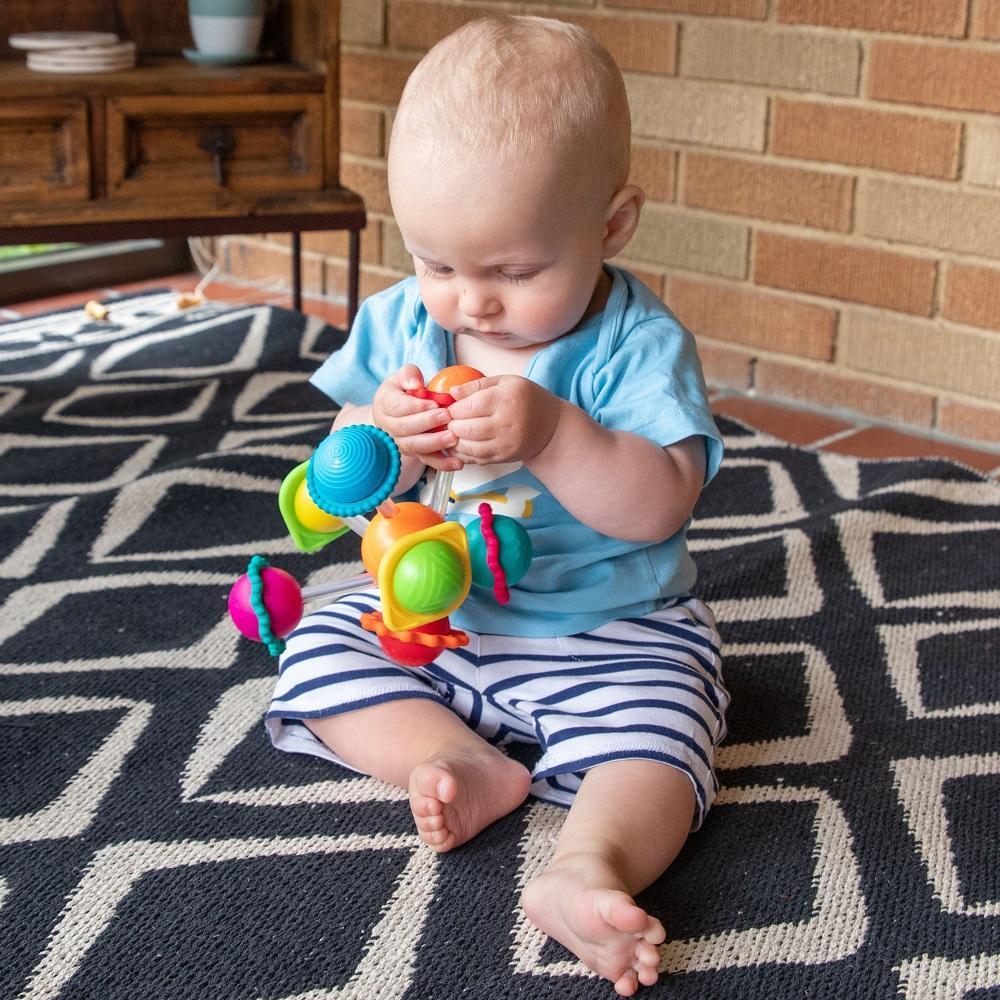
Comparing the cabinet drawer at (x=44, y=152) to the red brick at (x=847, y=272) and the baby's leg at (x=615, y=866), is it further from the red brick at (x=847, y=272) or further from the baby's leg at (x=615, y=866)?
the baby's leg at (x=615, y=866)

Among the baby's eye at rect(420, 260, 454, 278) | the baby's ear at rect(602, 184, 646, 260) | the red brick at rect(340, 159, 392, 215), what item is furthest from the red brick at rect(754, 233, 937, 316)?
the baby's eye at rect(420, 260, 454, 278)

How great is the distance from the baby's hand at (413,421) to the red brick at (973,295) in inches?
45.9

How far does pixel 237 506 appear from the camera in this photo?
5.12 ft

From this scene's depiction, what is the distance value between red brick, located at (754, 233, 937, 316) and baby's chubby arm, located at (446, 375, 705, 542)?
1030 mm

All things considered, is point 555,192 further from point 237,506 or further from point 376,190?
point 376,190

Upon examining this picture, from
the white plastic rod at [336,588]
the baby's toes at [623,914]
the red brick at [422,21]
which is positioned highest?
the red brick at [422,21]

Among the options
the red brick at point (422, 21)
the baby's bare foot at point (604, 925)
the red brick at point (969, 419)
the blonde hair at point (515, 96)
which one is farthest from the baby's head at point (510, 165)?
the red brick at point (422, 21)

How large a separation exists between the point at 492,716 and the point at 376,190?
1.57 m

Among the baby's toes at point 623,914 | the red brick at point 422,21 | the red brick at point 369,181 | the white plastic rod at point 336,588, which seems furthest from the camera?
the red brick at point 369,181

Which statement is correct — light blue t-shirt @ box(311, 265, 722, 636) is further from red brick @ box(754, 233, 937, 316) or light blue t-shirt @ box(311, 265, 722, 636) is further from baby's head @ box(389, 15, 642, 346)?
red brick @ box(754, 233, 937, 316)

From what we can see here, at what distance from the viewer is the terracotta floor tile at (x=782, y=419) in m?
1.98

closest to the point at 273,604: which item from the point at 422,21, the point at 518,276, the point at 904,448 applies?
the point at 518,276

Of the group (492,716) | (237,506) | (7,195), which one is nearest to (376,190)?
(7,195)

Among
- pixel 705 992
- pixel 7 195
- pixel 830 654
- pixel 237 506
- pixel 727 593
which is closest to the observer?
pixel 705 992
